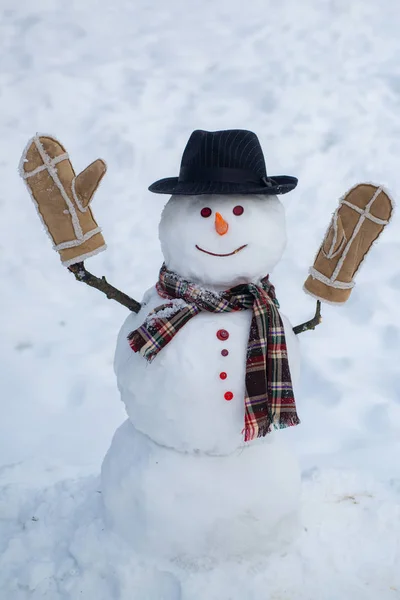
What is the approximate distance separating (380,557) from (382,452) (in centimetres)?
70

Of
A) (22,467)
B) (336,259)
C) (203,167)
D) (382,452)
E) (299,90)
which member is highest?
(203,167)

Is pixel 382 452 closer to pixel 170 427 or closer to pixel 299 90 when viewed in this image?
pixel 170 427

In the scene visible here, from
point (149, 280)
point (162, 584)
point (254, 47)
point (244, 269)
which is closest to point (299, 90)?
point (254, 47)

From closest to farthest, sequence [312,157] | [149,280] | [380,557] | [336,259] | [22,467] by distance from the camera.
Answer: [336,259] → [380,557] → [22,467] → [149,280] → [312,157]

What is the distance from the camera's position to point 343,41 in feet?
17.4

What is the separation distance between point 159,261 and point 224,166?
2.27 m

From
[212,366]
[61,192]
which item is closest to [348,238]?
[212,366]

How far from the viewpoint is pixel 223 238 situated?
76.1 inches

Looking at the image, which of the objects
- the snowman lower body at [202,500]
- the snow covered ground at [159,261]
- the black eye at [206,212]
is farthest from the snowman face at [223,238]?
the snow covered ground at [159,261]

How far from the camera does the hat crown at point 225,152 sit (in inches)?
76.3

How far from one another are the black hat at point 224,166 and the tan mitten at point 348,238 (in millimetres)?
191

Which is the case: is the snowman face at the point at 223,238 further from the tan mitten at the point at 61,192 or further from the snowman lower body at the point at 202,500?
the snowman lower body at the point at 202,500

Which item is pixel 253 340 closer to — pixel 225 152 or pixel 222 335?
pixel 222 335

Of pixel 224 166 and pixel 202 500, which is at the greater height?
pixel 224 166
